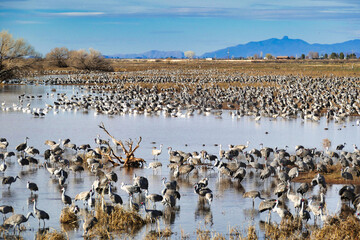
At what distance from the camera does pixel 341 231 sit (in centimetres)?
1325

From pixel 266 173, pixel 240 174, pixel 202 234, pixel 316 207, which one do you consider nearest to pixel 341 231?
pixel 316 207

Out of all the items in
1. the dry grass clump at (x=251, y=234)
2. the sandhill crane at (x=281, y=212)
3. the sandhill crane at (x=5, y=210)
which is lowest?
the dry grass clump at (x=251, y=234)

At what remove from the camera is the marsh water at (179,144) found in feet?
52.7

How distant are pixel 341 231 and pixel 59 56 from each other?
125 m

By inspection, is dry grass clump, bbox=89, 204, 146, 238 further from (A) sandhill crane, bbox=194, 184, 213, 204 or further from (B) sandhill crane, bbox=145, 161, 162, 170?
(B) sandhill crane, bbox=145, 161, 162, 170

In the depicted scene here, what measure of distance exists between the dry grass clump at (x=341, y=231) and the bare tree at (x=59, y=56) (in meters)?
122

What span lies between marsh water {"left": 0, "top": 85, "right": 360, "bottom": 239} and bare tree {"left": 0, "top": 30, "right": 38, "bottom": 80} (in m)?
16.5

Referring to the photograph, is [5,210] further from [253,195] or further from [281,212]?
[281,212]

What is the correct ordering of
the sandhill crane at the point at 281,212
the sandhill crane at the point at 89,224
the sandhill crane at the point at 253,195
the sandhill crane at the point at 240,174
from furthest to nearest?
the sandhill crane at the point at 240,174, the sandhill crane at the point at 253,195, the sandhill crane at the point at 281,212, the sandhill crane at the point at 89,224

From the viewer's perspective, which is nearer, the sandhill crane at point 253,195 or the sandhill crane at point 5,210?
the sandhill crane at point 5,210

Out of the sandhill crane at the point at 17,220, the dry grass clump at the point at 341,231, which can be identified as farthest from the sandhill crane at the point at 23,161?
the dry grass clump at the point at 341,231

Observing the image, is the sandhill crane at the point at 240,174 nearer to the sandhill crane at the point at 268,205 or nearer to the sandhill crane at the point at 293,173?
the sandhill crane at the point at 293,173

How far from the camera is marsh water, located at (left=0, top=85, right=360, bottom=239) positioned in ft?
52.7

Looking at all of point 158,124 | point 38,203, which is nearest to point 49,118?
point 158,124
